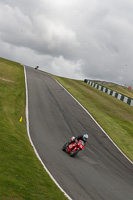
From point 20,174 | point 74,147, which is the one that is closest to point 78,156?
point 74,147

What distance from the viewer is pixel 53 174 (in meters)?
10.5

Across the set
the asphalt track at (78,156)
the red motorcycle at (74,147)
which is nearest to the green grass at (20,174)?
the asphalt track at (78,156)

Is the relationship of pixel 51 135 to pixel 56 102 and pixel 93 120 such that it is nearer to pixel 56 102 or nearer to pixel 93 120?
pixel 93 120

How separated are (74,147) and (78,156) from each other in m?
0.82

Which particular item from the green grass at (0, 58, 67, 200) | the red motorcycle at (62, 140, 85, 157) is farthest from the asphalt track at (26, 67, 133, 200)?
the green grass at (0, 58, 67, 200)

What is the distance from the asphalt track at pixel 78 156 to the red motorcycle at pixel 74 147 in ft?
1.23

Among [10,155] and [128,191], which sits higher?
[10,155]

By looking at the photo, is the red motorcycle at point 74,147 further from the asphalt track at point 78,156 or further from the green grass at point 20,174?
the green grass at point 20,174

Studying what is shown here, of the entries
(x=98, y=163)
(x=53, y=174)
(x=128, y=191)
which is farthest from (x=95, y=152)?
(x=53, y=174)

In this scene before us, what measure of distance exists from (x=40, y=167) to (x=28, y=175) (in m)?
1.78

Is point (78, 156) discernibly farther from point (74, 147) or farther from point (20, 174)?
point (20, 174)

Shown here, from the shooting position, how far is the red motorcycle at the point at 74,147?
Result: 45.8ft

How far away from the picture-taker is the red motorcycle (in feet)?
45.8

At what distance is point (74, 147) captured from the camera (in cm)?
1412
